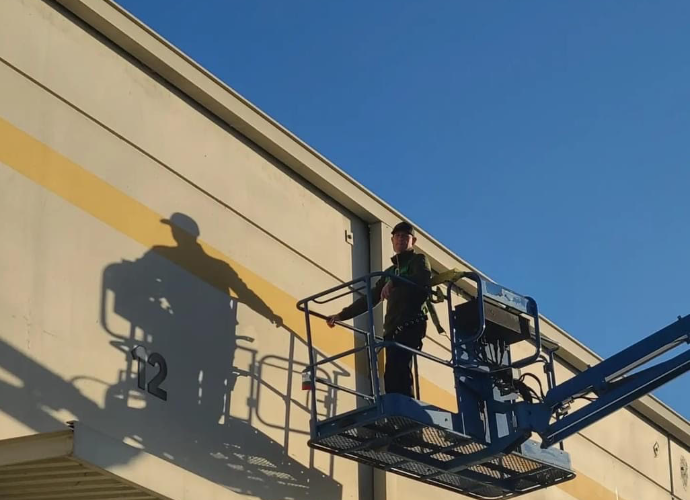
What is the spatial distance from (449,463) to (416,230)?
374 cm

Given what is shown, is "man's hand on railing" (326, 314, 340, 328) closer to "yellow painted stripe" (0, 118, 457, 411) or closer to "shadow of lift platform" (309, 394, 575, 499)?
"yellow painted stripe" (0, 118, 457, 411)

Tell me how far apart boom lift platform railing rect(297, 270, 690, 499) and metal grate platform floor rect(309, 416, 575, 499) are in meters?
0.01

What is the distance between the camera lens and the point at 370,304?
11.4 metres

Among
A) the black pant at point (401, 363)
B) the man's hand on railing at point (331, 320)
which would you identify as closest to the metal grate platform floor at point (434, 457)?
the black pant at point (401, 363)

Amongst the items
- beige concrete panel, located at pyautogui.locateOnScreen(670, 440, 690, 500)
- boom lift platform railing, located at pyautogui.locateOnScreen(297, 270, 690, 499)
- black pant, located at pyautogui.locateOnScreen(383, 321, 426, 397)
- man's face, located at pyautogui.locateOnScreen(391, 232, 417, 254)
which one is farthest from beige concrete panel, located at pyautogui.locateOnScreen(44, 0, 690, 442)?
beige concrete panel, located at pyautogui.locateOnScreen(670, 440, 690, 500)

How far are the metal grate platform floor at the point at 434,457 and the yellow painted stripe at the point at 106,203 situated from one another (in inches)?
67.3

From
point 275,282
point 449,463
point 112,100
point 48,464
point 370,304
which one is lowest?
point 48,464

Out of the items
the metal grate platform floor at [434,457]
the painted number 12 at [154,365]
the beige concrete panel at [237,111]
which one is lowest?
the metal grate platform floor at [434,457]

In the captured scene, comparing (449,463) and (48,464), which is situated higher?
(449,463)

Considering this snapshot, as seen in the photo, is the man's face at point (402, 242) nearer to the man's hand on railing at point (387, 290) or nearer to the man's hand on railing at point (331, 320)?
the man's hand on railing at point (387, 290)

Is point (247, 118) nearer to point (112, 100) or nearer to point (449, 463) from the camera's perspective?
point (112, 100)

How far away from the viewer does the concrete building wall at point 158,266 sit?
1013 centimetres

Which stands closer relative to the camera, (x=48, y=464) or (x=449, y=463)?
(x=48, y=464)

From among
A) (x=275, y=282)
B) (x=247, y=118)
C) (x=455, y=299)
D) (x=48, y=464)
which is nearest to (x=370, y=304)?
(x=275, y=282)
